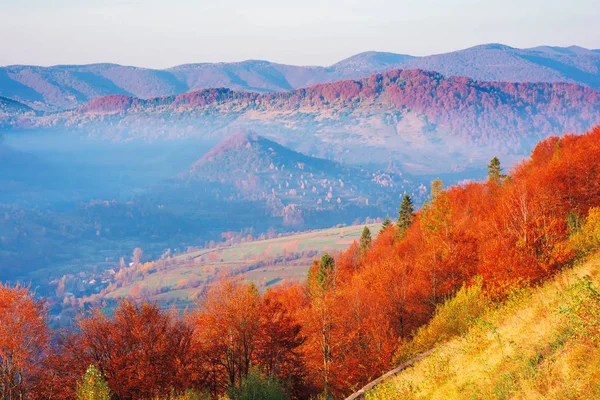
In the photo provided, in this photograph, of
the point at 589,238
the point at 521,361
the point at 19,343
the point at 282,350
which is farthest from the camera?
the point at 282,350

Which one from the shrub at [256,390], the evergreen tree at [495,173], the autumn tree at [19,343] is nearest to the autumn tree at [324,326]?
the shrub at [256,390]

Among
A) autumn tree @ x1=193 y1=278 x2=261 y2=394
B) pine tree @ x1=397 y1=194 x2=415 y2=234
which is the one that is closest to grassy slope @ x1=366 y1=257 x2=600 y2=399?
autumn tree @ x1=193 y1=278 x2=261 y2=394

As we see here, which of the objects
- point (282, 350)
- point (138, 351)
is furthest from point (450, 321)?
point (138, 351)

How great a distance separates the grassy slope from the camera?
1323 cm

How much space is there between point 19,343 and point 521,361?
35509mm

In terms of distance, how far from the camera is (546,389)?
13383 mm

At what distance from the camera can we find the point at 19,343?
3772 cm

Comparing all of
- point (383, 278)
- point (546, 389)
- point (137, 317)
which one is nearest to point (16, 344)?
point (137, 317)

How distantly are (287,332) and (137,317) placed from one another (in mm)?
12102

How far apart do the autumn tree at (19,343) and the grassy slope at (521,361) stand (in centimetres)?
2928

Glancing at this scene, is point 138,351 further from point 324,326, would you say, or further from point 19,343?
point 324,326

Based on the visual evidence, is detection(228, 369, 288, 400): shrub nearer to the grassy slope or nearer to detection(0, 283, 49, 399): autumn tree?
the grassy slope

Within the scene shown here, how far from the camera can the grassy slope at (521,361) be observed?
1323 cm

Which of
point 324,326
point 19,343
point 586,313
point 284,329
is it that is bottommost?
point 284,329
